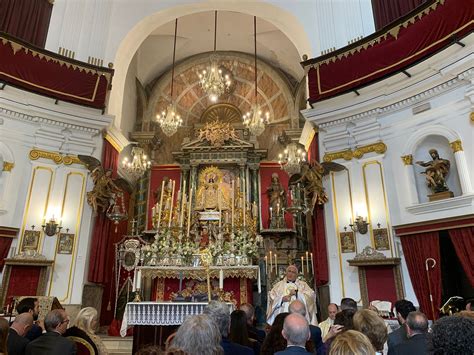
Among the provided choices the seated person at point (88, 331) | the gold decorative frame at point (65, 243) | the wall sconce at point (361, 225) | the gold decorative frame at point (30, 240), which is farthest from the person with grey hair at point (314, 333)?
the gold decorative frame at point (30, 240)

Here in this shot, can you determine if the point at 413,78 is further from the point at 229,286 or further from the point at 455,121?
the point at 229,286

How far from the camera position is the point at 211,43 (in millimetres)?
15445

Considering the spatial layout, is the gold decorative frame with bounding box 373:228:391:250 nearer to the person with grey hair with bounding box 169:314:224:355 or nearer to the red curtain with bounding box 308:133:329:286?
the red curtain with bounding box 308:133:329:286

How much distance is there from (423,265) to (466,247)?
0.89m

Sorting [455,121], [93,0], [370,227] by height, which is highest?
[93,0]

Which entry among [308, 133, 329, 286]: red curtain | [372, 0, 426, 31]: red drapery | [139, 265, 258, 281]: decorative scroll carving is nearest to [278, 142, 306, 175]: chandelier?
[308, 133, 329, 286]: red curtain

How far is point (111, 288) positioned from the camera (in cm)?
1024

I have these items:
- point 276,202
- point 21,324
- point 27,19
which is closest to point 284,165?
Answer: point 276,202

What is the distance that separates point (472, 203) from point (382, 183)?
1882 mm

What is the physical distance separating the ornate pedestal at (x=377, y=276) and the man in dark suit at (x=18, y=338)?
6.30 metres

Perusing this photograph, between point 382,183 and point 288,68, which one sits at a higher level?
point 288,68

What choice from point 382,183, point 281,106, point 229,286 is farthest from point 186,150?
point 382,183

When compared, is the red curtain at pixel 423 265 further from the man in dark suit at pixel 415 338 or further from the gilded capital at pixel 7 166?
the gilded capital at pixel 7 166

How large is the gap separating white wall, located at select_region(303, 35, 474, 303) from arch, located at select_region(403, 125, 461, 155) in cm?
2
